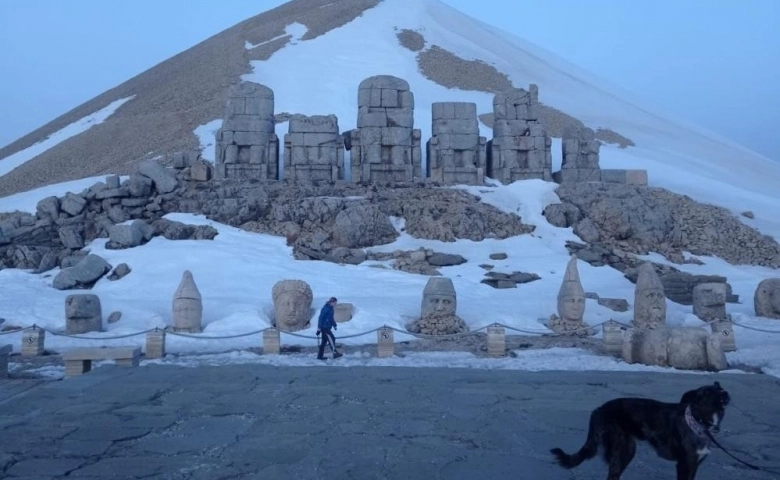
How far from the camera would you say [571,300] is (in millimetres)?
15328

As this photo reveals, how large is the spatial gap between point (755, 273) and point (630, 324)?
774 cm

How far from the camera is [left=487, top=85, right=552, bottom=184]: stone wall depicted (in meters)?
25.6

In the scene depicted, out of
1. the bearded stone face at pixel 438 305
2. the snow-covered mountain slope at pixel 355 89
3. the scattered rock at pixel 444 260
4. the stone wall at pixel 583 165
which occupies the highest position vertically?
the snow-covered mountain slope at pixel 355 89

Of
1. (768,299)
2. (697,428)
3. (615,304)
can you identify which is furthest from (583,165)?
(697,428)

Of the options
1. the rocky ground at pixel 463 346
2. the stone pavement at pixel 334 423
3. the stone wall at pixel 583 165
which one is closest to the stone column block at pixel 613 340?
the rocky ground at pixel 463 346

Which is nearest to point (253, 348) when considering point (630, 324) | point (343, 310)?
point (343, 310)

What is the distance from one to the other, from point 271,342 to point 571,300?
5.80 meters

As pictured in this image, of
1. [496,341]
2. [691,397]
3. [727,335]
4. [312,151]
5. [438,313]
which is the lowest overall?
[496,341]

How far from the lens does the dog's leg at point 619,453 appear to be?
5.34m

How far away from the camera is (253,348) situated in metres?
14.0

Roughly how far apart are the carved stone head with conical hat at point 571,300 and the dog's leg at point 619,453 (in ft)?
33.1

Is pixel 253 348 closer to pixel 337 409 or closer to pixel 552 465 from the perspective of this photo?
pixel 337 409

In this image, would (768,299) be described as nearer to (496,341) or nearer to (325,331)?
(496,341)

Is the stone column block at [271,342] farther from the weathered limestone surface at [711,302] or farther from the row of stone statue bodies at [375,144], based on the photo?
the row of stone statue bodies at [375,144]
